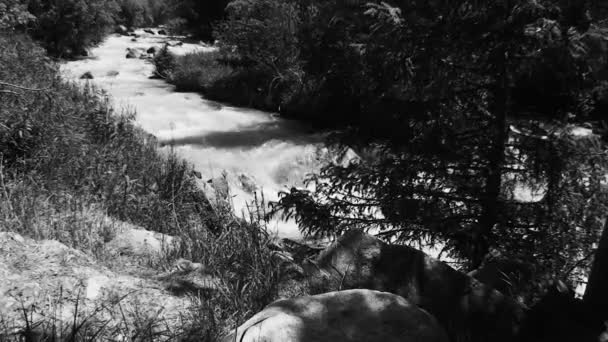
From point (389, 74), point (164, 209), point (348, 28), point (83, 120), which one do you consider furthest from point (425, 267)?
point (348, 28)

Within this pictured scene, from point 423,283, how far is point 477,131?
9.21 feet

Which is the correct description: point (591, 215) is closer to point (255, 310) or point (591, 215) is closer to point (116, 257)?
point (255, 310)

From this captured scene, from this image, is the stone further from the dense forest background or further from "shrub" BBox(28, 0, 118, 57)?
"shrub" BBox(28, 0, 118, 57)

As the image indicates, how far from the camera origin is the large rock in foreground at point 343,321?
2172 millimetres

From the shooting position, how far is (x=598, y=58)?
5.25 m

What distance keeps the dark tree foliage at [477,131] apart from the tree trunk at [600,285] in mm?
1605

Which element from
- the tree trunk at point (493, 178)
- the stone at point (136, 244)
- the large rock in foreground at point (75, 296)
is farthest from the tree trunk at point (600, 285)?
the stone at point (136, 244)

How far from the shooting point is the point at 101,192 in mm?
5215

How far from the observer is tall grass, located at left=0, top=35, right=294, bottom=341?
2973mm

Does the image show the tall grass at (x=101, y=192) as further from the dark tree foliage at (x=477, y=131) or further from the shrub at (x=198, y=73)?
the shrub at (x=198, y=73)

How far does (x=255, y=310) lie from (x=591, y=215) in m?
A: 3.61

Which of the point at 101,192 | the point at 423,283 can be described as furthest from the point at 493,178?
the point at 101,192

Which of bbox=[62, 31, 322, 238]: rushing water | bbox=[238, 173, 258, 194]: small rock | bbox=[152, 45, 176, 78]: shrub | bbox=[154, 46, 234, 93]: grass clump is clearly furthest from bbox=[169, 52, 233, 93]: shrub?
bbox=[238, 173, 258, 194]: small rock

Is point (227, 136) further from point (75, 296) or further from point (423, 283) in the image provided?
point (75, 296)
